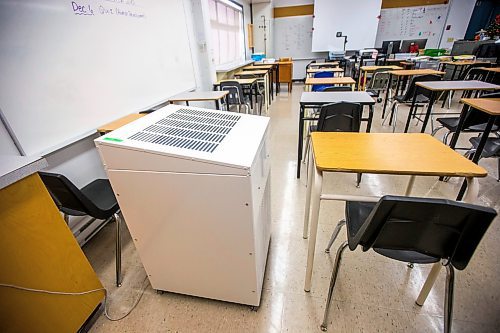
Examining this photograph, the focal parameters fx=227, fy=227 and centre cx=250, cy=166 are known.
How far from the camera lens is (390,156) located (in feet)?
3.59

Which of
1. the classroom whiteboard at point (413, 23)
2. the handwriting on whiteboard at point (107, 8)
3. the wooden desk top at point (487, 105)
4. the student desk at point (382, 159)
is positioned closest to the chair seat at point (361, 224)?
the student desk at point (382, 159)

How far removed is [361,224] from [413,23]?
9.32 meters

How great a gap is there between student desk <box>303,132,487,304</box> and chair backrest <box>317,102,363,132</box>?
80 cm

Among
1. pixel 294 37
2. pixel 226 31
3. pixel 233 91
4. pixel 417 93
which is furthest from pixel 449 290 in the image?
pixel 294 37

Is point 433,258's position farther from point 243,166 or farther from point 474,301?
point 243,166

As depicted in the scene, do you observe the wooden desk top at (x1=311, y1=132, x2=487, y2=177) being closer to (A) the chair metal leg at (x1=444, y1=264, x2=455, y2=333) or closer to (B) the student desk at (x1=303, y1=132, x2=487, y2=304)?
(B) the student desk at (x1=303, y1=132, x2=487, y2=304)

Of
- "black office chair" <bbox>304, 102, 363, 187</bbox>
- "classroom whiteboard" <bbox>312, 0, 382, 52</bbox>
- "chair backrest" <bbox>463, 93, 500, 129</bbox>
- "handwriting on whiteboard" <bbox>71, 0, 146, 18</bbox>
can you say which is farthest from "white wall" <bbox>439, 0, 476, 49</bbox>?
"handwriting on whiteboard" <bbox>71, 0, 146, 18</bbox>

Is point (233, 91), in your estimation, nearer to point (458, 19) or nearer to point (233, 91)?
point (233, 91)

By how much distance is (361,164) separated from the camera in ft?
3.37

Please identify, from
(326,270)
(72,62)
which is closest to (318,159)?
(326,270)

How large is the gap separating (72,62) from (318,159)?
196 centimetres

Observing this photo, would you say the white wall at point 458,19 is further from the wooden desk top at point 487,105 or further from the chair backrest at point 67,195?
the chair backrest at point 67,195

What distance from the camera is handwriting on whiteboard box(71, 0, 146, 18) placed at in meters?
1.81

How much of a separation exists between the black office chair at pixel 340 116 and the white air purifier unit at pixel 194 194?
3.47ft
